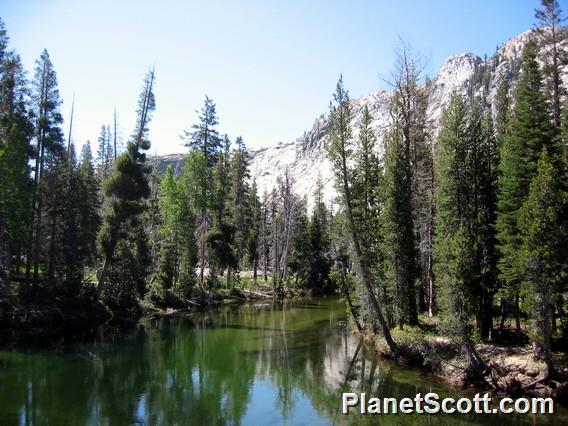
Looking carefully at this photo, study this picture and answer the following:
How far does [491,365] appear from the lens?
18906 millimetres

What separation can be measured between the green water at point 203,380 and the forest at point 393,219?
2856mm

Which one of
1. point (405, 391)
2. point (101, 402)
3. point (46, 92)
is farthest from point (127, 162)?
point (405, 391)

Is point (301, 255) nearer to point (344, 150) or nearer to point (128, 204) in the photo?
point (128, 204)

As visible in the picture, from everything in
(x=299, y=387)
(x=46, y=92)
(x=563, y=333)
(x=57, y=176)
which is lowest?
(x=299, y=387)

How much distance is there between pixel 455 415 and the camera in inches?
644

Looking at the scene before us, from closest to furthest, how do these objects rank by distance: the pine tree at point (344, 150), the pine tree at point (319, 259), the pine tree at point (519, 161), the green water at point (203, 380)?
the green water at point (203, 380), the pine tree at point (519, 161), the pine tree at point (344, 150), the pine tree at point (319, 259)

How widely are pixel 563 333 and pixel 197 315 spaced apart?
29398 millimetres

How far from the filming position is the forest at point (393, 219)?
1919 centimetres

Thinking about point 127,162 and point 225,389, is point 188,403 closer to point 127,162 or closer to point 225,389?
point 225,389

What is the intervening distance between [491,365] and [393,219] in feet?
30.7

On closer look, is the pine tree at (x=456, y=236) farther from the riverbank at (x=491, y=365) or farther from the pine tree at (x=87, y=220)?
the pine tree at (x=87, y=220)

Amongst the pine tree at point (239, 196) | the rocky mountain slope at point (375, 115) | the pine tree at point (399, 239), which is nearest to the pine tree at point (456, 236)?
the pine tree at point (399, 239)

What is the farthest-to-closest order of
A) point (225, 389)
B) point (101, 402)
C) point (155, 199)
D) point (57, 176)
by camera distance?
point (155, 199)
point (57, 176)
point (225, 389)
point (101, 402)

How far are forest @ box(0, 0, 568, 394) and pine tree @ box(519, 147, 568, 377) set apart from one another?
5cm
